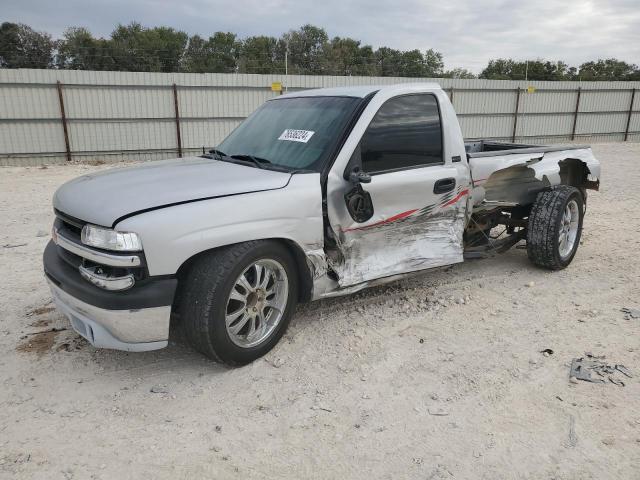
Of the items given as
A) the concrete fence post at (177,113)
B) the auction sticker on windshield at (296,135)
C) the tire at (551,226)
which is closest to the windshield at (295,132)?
the auction sticker on windshield at (296,135)

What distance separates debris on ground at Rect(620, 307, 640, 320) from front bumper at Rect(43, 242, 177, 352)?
365 centimetres

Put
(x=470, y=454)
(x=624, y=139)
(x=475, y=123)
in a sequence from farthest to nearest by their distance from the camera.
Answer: (x=624, y=139) < (x=475, y=123) < (x=470, y=454)

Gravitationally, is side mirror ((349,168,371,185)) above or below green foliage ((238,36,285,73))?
below

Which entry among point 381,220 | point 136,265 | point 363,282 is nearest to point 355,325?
point 363,282

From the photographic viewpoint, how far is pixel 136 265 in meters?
2.80

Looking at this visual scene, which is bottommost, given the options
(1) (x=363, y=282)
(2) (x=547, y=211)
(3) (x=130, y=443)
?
(3) (x=130, y=443)

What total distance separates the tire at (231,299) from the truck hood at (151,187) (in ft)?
1.27

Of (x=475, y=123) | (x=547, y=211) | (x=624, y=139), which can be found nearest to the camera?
(x=547, y=211)

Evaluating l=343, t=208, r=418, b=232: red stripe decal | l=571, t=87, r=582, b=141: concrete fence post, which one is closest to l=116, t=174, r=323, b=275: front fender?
l=343, t=208, r=418, b=232: red stripe decal

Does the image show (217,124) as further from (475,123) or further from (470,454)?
(470,454)

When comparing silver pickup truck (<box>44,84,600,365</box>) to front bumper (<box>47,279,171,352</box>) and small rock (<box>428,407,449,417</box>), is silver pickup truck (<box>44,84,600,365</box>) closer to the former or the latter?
front bumper (<box>47,279,171,352</box>)

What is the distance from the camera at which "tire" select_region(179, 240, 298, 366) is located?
3018mm

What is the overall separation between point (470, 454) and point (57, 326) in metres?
3.17

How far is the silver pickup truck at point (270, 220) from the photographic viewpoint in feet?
9.46
